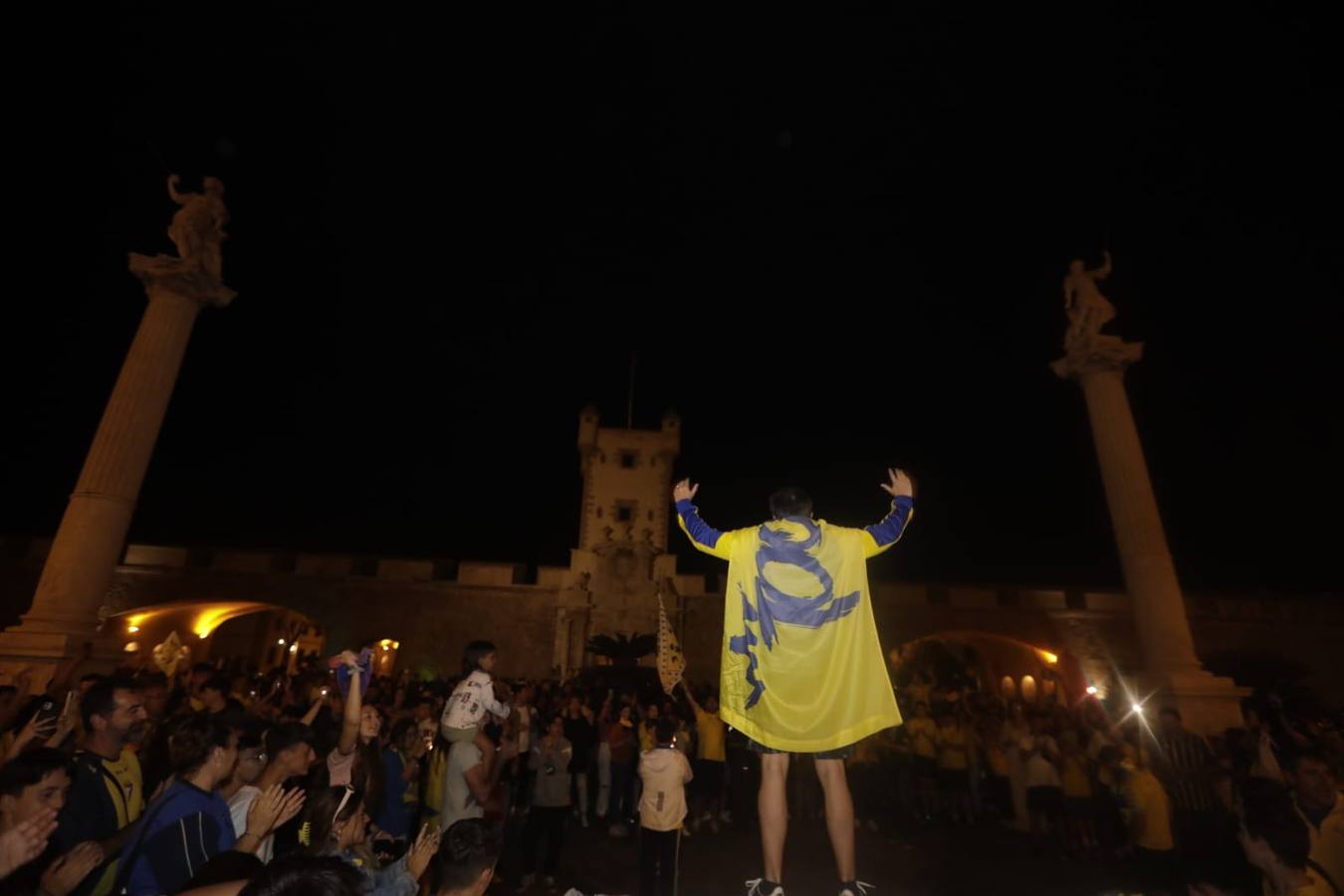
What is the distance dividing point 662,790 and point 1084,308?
1387cm

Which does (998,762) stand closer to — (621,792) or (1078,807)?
(1078,807)

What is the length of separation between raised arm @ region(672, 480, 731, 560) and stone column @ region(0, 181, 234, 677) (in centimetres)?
1110

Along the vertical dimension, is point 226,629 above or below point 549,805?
above

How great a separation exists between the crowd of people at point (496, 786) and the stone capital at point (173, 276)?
7.14 meters

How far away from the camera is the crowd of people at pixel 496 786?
2.82 metres

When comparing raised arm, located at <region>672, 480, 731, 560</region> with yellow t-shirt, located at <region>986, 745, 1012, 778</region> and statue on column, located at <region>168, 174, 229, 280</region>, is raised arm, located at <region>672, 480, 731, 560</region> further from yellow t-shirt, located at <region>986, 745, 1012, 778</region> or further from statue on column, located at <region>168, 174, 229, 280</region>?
statue on column, located at <region>168, 174, 229, 280</region>

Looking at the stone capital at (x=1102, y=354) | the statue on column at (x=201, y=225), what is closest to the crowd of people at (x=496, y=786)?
the stone capital at (x=1102, y=354)

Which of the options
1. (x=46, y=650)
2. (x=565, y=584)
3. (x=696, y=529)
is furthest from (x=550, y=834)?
(x=565, y=584)

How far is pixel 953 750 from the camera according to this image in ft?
34.7

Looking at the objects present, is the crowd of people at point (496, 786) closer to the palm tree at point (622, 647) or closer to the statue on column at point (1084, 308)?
the statue on column at point (1084, 308)

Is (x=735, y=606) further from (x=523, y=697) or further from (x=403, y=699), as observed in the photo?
(x=403, y=699)

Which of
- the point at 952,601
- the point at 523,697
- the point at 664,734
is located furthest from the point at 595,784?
the point at 952,601

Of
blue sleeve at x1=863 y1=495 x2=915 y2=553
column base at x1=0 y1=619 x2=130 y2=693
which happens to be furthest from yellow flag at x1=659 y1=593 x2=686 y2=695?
column base at x1=0 y1=619 x2=130 y2=693

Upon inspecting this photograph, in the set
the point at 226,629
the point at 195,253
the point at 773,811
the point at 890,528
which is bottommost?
the point at 773,811
